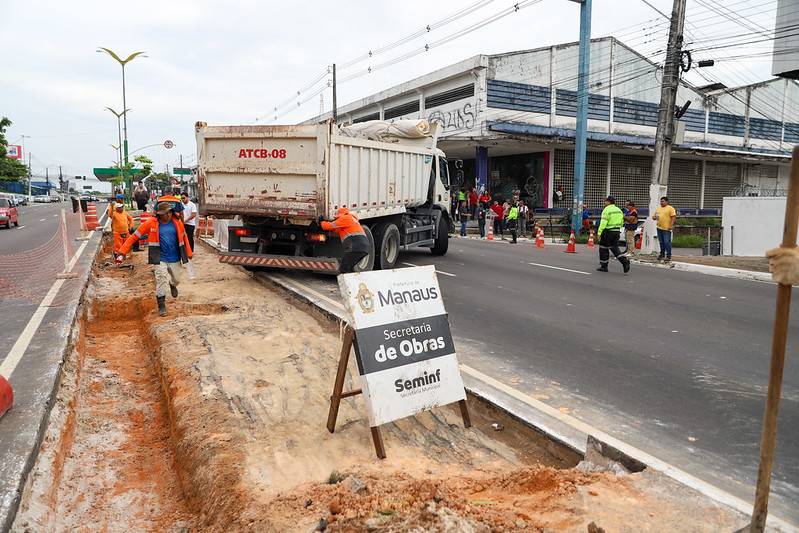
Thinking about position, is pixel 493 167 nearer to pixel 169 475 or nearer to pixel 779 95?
pixel 779 95

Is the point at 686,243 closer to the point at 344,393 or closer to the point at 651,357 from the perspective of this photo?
the point at 651,357

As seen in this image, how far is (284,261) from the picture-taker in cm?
1103

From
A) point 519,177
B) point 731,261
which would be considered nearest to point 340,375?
point 731,261

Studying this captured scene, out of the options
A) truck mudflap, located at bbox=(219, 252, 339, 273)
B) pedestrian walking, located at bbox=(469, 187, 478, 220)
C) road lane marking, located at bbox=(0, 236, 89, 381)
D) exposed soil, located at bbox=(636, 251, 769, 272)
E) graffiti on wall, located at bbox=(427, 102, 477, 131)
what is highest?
graffiti on wall, located at bbox=(427, 102, 477, 131)

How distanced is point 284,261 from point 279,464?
7.55 meters

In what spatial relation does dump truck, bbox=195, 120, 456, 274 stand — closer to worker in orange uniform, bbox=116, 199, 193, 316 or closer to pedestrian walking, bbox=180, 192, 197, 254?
worker in orange uniform, bbox=116, 199, 193, 316

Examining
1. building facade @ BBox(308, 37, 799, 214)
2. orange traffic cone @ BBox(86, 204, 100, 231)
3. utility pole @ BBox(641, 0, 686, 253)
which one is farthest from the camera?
building facade @ BBox(308, 37, 799, 214)

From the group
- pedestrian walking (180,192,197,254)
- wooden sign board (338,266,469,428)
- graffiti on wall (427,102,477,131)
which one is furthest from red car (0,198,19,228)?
wooden sign board (338,266,469,428)

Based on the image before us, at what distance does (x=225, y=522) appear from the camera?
319 cm

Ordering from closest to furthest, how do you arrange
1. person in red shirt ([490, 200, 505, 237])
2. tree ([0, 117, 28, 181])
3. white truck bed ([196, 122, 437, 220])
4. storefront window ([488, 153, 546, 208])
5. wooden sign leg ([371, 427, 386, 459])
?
wooden sign leg ([371, 427, 386, 459]), white truck bed ([196, 122, 437, 220]), person in red shirt ([490, 200, 505, 237]), storefront window ([488, 153, 546, 208]), tree ([0, 117, 28, 181])

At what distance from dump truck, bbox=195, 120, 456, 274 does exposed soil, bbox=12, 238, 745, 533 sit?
13.0 feet

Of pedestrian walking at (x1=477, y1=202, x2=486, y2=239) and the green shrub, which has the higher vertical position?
pedestrian walking at (x1=477, y1=202, x2=486, y2=239)

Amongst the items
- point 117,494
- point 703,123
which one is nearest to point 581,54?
point 703,123

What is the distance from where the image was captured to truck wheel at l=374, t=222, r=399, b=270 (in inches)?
474
